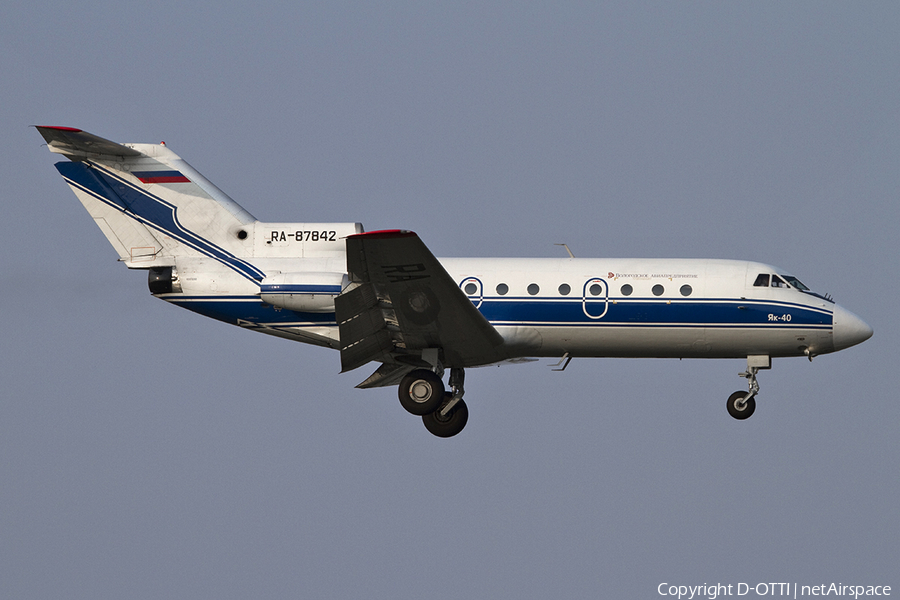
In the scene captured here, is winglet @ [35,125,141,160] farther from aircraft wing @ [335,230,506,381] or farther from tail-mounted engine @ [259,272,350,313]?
aircraft wing @ [335,230,506,381]

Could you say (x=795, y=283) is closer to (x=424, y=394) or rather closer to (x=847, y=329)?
(x=847, y=329)

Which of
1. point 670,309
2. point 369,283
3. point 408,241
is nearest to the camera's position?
point 408,241

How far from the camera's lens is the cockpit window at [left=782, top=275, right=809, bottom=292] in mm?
24109

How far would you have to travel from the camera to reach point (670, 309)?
23.5m

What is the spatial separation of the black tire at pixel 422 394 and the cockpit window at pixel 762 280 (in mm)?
7439

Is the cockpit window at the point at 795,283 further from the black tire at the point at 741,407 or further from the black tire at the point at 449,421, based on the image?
the black tire at the point at 449,421

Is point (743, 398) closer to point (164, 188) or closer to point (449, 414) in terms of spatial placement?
point (449, 414)

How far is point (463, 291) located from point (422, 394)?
246 cm

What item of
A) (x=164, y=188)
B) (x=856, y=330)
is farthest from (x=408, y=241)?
(x=856, y=330)

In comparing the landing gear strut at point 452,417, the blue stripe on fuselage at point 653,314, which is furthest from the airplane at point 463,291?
the landing gear strut at point 452,417

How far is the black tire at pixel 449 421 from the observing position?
82.3 feet

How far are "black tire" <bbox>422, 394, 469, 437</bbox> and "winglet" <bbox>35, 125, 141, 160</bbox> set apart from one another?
9.38 meters

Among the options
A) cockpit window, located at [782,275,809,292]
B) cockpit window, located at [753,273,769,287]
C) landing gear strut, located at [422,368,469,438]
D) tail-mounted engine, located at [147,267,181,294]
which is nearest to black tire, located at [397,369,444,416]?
landing gear strut, located at [422,368,469,438]

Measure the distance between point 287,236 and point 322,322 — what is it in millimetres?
2205
